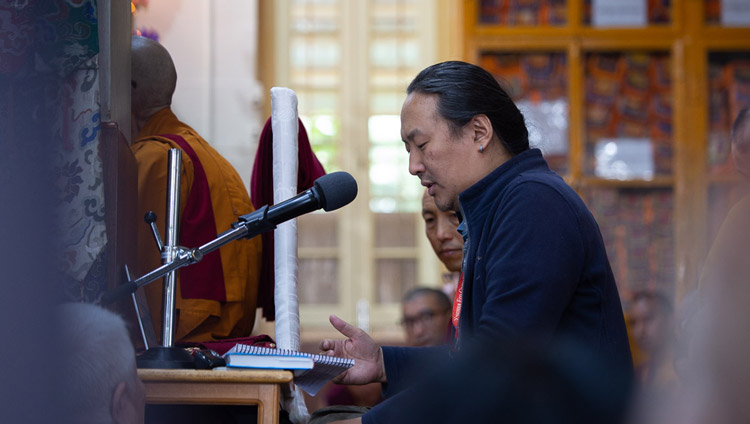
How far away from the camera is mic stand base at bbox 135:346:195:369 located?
1787 mm

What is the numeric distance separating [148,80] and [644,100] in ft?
10.9

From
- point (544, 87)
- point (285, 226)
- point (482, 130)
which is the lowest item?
point (285, 226)

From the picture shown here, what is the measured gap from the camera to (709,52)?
5137 millimetres

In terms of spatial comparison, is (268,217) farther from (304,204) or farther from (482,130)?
(482,130)

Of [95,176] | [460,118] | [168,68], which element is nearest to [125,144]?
[95,176]

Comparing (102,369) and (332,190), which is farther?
(332,190)

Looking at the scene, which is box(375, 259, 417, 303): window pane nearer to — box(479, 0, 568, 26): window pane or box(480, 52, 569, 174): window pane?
box(480, 52, 569, 174): window pane

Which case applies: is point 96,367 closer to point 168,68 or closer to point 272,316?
point 272,316

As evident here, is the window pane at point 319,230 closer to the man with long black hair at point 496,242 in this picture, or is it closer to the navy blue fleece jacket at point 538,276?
the man with long black hair at point 496,242

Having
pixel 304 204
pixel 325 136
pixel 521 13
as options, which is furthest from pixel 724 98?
pixel 304 204

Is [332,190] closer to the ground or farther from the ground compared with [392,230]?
farther from the ground

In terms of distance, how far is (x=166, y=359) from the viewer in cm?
180

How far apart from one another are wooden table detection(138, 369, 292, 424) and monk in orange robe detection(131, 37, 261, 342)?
1.69ft

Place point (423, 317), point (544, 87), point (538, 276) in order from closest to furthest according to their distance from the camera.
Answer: point (538, 276)
point (423, 317)
point (544, 87)
